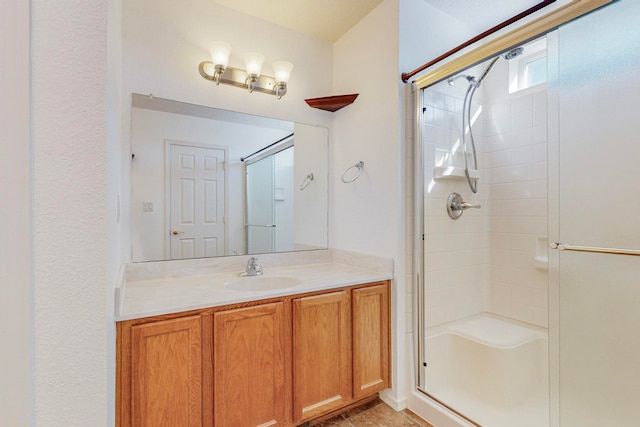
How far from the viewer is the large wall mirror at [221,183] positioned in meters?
1.74

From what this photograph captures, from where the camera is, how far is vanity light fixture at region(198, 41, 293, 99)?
1804 millimetres

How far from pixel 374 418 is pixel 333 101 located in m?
2.05

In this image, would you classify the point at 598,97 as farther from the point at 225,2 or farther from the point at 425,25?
the point at 225,2

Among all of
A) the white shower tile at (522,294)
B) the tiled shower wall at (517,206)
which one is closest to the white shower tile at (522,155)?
the tiled shower wall at (517,206)

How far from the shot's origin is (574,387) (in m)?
1.36

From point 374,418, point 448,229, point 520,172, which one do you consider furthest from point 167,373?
point 520,172

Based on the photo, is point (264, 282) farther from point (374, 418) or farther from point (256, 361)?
point (374, 418)

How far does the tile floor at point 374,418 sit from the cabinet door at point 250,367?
1.37 ft

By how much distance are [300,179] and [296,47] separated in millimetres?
971

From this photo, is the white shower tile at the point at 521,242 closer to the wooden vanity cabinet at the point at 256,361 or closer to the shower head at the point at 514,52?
the wooden vanity cabinet at the point at 256,361

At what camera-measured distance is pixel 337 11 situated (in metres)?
1.99

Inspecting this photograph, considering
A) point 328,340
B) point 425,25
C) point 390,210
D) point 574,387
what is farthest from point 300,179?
point 574,387

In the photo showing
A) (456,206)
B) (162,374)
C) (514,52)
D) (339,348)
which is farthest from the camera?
(456,206)

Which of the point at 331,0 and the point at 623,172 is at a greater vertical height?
the point at 331,0
